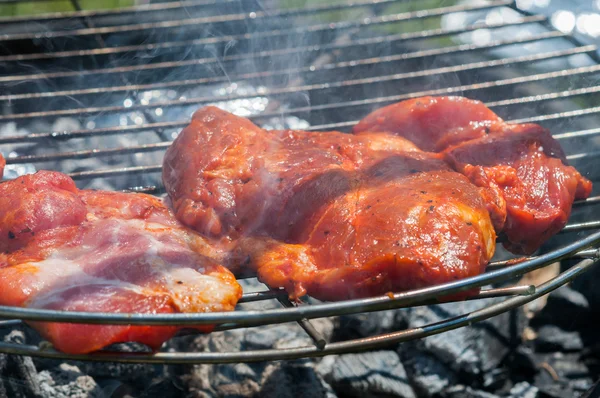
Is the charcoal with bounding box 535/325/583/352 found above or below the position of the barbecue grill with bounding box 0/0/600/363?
below

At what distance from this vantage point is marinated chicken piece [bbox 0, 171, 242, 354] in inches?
86.0

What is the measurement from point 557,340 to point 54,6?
5.42m

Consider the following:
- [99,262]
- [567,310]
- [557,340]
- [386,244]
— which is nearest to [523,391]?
[557,340]

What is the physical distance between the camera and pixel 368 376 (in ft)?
11.3

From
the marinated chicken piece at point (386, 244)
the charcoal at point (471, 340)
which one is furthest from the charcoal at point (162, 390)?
the charcoal at point (471, 340)

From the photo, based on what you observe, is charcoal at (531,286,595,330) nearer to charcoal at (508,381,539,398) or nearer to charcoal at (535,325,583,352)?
charcoal at (535,325,583,352)

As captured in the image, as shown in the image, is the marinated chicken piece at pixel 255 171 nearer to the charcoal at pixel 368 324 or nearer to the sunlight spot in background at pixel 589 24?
the charcoal at pixel 368 324

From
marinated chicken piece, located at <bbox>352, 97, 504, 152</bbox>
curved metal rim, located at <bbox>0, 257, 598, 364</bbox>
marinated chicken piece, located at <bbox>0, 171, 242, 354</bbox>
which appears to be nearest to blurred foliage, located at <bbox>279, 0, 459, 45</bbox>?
marinated chicken piece, located at <bbox>352, 97, 504, 152</bbox>

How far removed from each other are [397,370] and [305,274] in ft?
4.75

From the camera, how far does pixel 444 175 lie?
2740 mm

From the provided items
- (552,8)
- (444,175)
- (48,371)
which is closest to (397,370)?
(444,175)

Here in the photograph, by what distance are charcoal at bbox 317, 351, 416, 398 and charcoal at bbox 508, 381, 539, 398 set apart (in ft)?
2.17

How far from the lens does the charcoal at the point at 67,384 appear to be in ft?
10.6

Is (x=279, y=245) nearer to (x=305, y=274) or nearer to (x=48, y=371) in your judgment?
(x=305, y=274)
